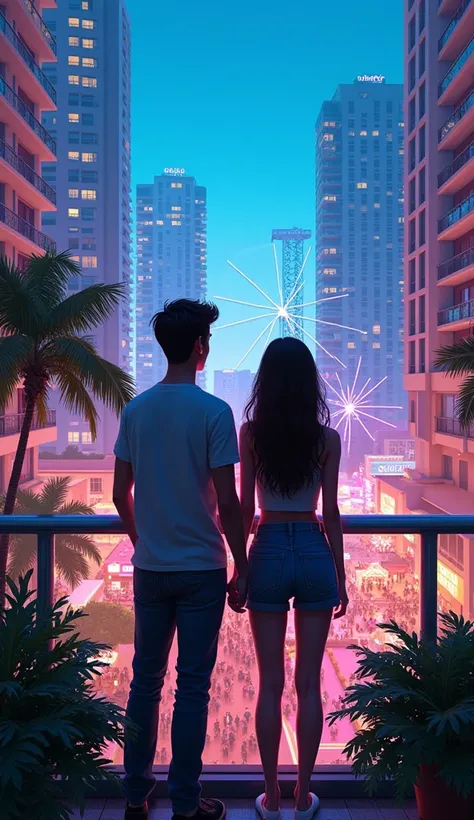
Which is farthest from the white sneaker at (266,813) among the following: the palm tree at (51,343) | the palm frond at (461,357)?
the palm frond at (461,357)

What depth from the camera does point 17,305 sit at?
14.8m

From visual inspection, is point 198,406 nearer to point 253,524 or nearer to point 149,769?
point 253,524

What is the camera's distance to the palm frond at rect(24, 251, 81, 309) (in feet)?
49.5

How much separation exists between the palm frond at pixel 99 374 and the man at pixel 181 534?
40.3ft

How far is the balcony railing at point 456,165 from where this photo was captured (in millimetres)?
26469

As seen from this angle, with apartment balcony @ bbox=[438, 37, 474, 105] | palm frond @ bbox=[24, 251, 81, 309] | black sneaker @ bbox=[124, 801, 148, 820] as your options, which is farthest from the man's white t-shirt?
apartment balcony @ bbox=[438, 37, 474, 105]

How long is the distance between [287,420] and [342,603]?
66 centimetres

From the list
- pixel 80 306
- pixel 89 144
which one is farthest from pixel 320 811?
pixel 89 144

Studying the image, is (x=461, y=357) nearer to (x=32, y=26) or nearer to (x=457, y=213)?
(x=457, y=213)

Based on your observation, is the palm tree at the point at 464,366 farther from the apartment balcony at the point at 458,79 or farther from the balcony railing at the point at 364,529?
the apartment balcony at the point at 458,79

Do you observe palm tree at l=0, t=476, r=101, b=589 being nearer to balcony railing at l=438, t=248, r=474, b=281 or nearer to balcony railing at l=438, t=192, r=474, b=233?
balcony railing at l=438, t=248, r=474, b=281

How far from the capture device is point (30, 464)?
29.9 meters

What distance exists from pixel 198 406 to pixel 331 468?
1.54ft

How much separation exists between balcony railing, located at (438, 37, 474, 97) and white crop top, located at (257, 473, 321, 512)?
28736 mm
